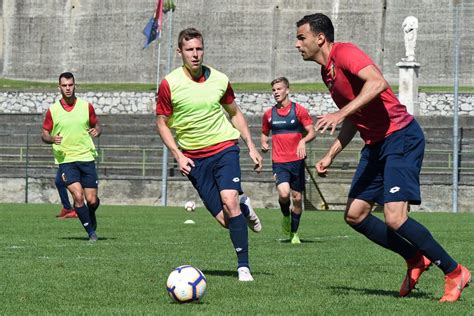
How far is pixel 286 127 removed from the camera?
55.9 feet

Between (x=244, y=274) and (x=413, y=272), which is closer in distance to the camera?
(x=413, y=272)

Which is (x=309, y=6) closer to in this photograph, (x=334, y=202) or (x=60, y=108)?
(x=334, y=202)

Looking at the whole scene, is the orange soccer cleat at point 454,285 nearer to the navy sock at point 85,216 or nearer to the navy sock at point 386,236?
the navy sock at point 386,236

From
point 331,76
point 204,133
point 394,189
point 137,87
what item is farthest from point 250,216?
point 137,87

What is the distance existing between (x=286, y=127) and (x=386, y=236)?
779 cm

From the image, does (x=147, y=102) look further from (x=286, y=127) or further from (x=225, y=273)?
(x=225, y=273)

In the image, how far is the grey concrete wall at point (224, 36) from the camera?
53.6 meters

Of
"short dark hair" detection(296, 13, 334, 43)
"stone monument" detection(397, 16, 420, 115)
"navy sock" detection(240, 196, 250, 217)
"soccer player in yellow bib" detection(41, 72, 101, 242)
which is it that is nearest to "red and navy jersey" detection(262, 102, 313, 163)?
"soccer player in yellow bib" detection(41, 72, 101, 242)

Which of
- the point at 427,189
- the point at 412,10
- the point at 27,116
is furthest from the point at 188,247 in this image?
the point at 412,10

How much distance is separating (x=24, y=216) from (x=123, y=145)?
16.2m

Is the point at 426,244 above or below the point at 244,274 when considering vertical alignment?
above

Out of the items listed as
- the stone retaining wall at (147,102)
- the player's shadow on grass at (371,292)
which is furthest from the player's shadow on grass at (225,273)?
the stone retaining wall at (147,102)

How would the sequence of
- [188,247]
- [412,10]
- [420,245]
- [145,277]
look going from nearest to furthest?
[420,245]
[145,277]
[188,247]
[412,10]

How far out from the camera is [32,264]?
11.8 meters
